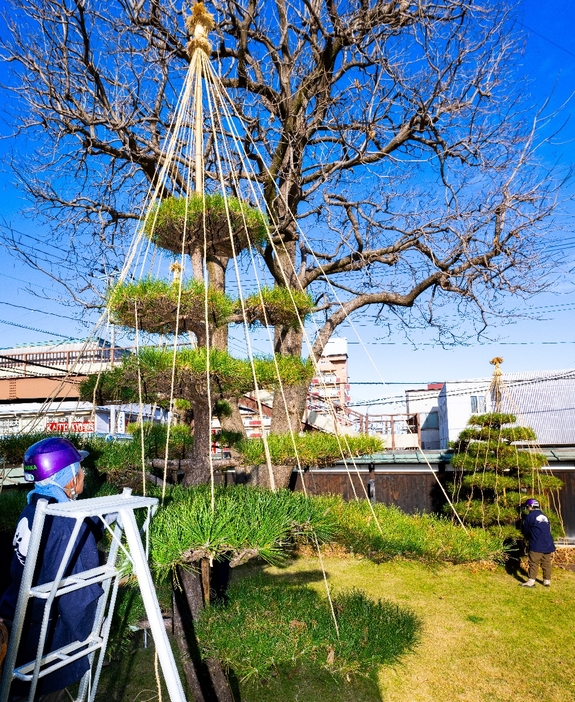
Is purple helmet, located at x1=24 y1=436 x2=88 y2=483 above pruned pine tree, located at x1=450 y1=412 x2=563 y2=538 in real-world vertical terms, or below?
above

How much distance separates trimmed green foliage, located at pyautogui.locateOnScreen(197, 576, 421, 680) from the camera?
2.37m

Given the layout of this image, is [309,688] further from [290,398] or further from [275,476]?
[290,398]

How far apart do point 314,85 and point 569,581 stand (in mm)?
7625

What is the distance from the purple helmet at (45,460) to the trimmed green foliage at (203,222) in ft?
4.52

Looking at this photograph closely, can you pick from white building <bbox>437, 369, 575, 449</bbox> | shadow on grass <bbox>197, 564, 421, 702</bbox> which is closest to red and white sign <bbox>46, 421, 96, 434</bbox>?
shadow on grass <bbox>197, 564, 421, 702</bbox>

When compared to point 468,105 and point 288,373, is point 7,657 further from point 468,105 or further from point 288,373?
point 468,105

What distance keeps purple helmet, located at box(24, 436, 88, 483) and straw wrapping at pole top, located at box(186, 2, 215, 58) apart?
8.84 feet

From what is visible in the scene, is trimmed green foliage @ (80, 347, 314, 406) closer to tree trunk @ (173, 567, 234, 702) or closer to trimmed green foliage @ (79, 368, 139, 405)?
trimmed green foliage @ (79, 368, 139, 405)

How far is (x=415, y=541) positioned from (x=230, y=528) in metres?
0.89

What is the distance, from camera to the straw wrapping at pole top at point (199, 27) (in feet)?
10.3

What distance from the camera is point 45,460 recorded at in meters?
1.84

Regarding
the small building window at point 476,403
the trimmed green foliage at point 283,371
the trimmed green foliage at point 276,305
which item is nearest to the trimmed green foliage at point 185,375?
the trimmed green foliage at point 283,371

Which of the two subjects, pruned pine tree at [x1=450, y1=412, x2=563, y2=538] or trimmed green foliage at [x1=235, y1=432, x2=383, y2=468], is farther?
pruned pine tree at [x1=450, y1=412, x2=563, y2=538]

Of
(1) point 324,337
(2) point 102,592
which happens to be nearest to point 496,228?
(1) point 324,337
